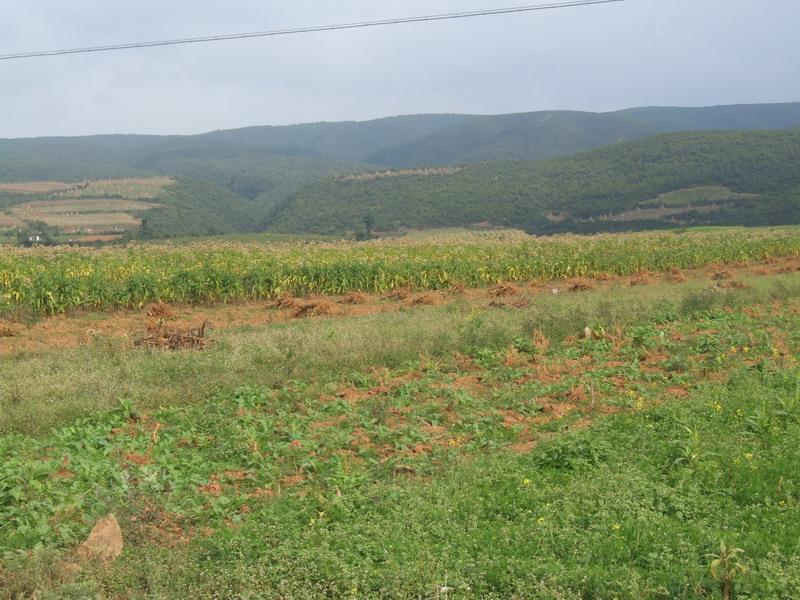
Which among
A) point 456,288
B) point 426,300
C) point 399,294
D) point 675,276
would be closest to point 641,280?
point 675,276

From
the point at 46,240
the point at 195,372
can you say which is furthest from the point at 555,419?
the point at 46,240

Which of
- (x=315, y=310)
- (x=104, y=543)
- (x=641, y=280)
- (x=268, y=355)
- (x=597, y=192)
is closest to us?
(x=104, y=543)

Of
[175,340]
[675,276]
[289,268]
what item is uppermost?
[289,268]

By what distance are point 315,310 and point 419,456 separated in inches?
404

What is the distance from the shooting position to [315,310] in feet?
56.9

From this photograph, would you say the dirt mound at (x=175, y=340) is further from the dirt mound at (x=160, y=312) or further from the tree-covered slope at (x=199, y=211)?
the tree-covered slope at (x=199, y=211)

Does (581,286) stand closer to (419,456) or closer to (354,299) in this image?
(354,299)

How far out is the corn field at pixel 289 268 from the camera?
1745cm

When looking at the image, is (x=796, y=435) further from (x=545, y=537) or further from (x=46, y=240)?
(x=46, y=240)

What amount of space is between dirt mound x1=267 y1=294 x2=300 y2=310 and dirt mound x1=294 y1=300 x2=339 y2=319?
0.50 meters

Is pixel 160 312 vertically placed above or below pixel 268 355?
below

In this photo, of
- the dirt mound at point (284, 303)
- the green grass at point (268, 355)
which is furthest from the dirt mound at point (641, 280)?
the dirt mound at point (284, 303)

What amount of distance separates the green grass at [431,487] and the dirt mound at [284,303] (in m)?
8.40

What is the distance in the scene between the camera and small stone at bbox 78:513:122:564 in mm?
5383
